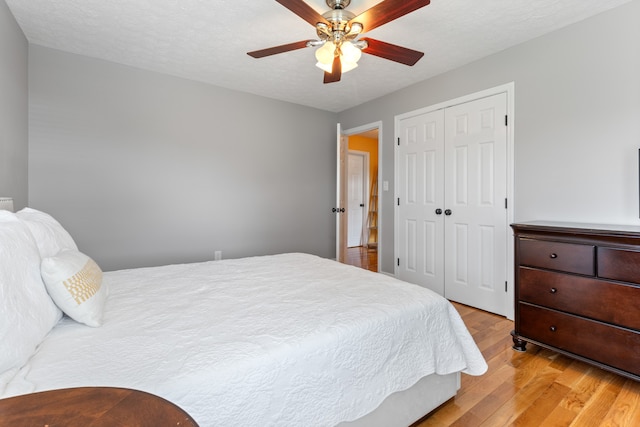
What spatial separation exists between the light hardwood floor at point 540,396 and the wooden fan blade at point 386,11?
6.82 ft

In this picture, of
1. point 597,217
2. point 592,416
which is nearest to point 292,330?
point 592,416

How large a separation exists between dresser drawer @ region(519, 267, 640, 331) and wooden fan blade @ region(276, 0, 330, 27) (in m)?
2.17

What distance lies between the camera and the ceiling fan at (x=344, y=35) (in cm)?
165

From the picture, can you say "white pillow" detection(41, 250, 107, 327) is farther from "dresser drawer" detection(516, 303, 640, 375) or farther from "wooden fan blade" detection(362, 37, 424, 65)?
"dresser drawer" detection(516, 303, 640, 375)

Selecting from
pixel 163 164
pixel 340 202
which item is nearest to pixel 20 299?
pixel 163 164

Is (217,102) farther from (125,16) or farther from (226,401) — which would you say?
(226,401)

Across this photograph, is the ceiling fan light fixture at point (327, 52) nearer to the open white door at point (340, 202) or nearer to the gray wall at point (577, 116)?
the gray wall at point (577, 116)

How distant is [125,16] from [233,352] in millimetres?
2559

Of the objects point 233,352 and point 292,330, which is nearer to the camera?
point 233,352

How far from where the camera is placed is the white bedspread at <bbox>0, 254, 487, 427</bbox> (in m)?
0.86

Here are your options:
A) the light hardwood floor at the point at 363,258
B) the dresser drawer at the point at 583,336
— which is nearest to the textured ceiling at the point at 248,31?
the dresser drawer at the point at 583,336

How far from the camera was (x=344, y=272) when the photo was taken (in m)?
1.97

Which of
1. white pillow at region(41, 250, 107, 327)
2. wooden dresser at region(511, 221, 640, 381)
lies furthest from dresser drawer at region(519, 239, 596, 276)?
white pillow at region(41, 250, 107, 327)

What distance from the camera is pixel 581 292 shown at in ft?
6.13
